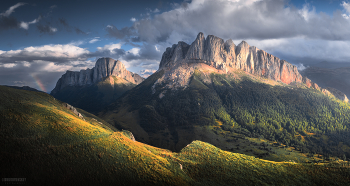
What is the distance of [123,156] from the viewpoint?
5816cm

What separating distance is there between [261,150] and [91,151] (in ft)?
640

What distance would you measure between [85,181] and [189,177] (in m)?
32.3

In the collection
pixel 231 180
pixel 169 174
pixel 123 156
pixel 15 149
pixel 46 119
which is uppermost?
pixel 46 119

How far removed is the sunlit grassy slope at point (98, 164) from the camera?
43312mm

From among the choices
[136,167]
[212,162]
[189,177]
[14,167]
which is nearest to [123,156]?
[136,167]

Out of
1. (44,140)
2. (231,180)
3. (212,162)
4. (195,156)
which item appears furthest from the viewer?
(195,156)

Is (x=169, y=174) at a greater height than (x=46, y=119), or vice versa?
(x=46, y=119)

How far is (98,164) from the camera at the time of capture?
50469mm

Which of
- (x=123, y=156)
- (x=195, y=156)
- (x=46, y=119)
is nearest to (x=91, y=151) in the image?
(x=123, y=156)

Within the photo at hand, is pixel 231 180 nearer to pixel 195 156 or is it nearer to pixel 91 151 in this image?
pixel 195 156

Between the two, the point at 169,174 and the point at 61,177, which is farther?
the point at 169,174

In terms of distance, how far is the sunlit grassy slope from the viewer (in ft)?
142

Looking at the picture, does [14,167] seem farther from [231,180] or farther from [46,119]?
[231,180]

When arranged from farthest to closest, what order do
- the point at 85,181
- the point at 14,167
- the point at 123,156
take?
the point at 123,156
the point at 85,181
the point at 14,167
